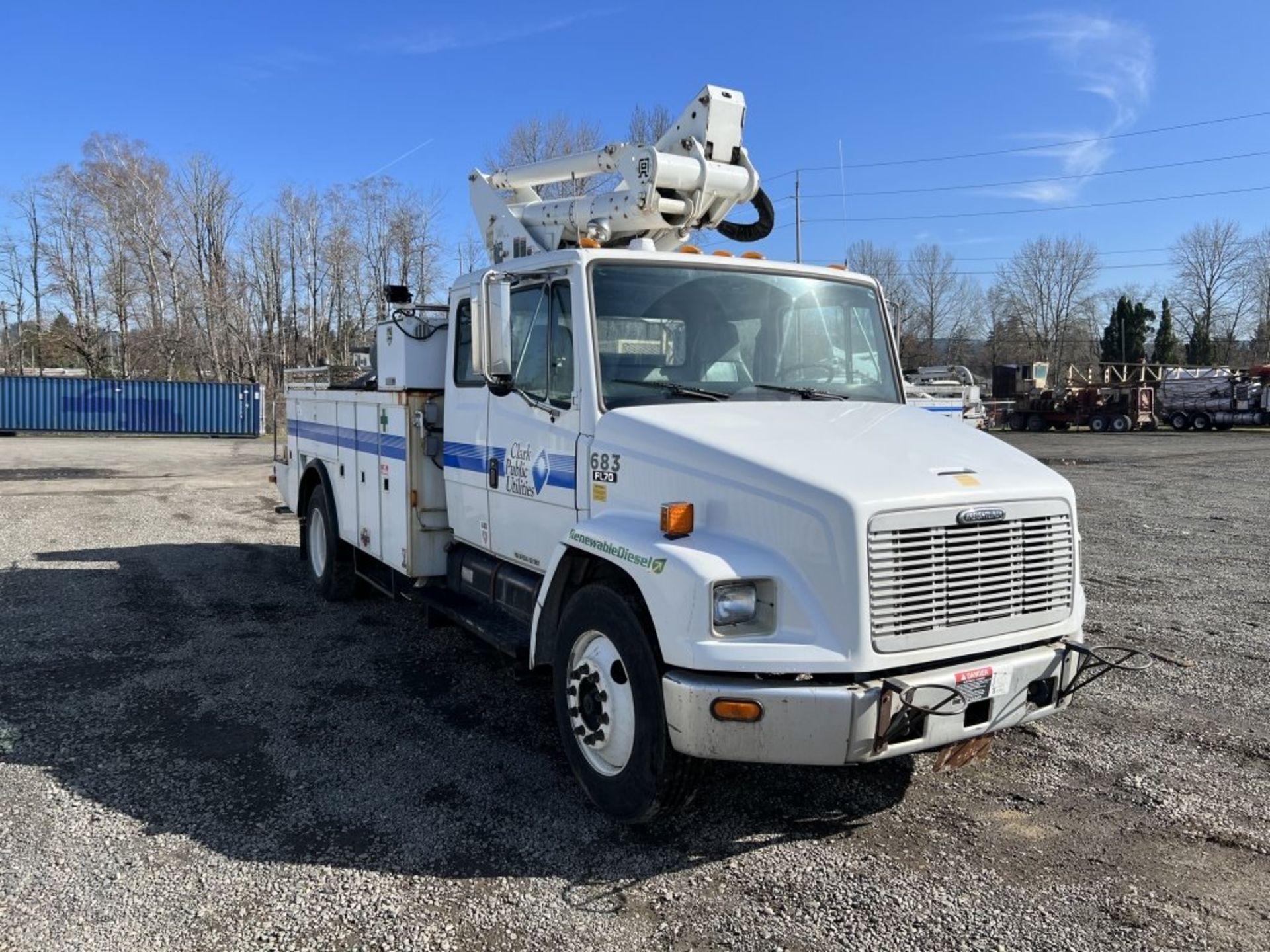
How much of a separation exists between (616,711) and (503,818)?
73cm

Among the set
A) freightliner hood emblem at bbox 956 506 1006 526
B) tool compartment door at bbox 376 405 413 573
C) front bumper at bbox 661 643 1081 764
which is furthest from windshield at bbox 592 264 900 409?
tool compartment door at bbox 376 405 413 573

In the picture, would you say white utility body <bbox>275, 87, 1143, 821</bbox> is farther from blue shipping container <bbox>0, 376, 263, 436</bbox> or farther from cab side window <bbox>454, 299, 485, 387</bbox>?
blue shipping container <bbox>0, 376, 263, 436</bbox>

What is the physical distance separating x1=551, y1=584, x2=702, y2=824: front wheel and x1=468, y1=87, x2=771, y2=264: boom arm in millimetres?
2518

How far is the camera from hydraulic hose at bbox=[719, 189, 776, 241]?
6.69 meters

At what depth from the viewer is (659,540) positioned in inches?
144

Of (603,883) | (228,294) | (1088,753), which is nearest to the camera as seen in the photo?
(603,883)

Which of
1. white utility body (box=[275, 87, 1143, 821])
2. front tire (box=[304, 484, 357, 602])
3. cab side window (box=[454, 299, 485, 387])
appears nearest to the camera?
white utility body (box=[275, 87, 1143, 821])

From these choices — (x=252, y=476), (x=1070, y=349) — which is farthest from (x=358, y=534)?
(x=1070, y=349)

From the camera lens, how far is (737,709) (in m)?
3.28

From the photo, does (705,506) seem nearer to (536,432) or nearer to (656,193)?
(536,432)

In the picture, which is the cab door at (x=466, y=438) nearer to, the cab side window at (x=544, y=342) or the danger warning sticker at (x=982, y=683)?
the cab side window at (x=544, y=342)

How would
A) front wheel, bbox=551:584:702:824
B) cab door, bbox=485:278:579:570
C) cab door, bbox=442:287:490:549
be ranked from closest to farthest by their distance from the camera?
front wheel, bbox=551:584:702:824, cab door, bbox=485:278:579:570, cab door, bbox=442:287:490:549

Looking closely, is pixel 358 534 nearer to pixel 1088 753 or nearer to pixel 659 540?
pixel 659 540

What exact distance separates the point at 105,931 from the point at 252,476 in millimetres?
17372
